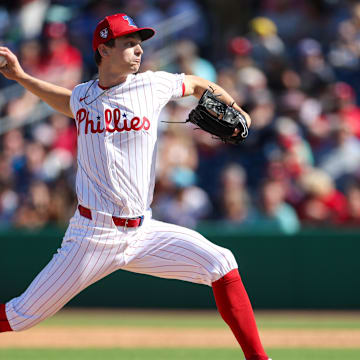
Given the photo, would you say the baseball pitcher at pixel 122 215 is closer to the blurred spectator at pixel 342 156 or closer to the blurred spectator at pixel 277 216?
the blurred spectator at pixel 277 216

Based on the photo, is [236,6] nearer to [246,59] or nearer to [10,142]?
[246,59]

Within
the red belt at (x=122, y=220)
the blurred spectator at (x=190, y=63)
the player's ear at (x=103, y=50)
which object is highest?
the blurred spectator at (x=190, y=63)

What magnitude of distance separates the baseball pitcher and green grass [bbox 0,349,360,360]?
6.22ft

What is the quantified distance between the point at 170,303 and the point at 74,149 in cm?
240

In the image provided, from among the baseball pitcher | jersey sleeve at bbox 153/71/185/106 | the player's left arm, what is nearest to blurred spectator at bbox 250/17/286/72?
the player's left arm

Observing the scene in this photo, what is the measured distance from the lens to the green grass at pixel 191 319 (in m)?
8.58

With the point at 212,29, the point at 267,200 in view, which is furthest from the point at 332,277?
the point at 212,29

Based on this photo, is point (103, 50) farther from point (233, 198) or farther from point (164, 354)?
point (233, 198)

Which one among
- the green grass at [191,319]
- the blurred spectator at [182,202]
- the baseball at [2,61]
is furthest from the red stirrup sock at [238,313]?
the blurred spectator at [182,202]

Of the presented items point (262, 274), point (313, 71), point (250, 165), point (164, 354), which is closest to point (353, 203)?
point (262, 274)

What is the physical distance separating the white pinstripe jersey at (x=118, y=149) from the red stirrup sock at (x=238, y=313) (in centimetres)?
60

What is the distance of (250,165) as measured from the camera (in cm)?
1038

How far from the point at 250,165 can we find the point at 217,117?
5814mm

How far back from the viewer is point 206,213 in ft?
32.3
